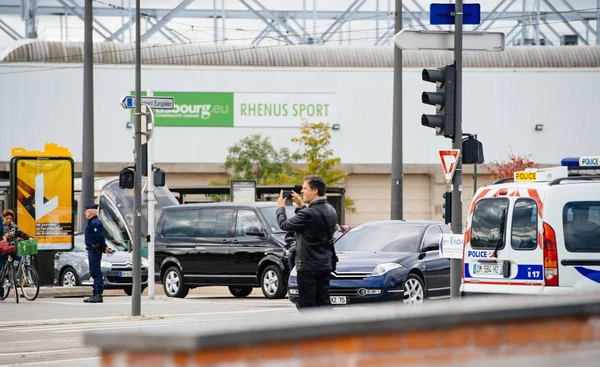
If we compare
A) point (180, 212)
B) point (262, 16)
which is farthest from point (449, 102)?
point (262, 16)

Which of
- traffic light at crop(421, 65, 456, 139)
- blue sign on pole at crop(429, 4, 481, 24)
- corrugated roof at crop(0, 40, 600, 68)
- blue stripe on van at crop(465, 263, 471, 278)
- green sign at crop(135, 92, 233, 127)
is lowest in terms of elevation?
blue stripe on van at crop(465, 263, 471, 278)

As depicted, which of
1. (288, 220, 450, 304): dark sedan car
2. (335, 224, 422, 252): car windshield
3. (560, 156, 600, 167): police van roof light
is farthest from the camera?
(335, 224, 422, 252): car windshield

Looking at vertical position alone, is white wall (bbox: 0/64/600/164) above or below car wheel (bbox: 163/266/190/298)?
above

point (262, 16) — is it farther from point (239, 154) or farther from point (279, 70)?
point (239, 154)

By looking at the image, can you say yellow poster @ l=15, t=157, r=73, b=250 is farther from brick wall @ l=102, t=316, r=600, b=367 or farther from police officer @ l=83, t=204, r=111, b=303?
brick wall @ l=102, t=316, r=600, b=367

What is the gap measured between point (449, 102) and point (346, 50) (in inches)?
1709

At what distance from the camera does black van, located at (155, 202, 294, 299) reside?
22.9 m

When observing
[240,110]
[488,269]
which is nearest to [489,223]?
[488,269]

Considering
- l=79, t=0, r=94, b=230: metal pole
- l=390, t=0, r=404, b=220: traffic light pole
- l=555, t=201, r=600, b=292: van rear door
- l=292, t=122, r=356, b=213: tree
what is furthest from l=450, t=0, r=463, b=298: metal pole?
l=292, t=122, r=356, b=213: tree

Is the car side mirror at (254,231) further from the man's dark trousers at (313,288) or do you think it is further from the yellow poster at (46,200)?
the man's dark trousers at (313,288)

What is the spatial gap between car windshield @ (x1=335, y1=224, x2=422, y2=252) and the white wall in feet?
116

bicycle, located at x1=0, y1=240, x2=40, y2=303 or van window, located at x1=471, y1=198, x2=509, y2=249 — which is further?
bicycle, located at x1=0, y1=240, x2=40, y2=303

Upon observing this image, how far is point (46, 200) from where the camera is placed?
26156 millimetres

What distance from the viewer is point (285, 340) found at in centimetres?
381
